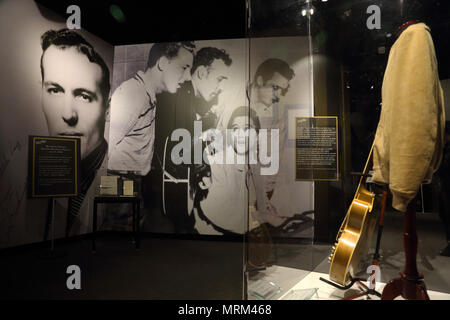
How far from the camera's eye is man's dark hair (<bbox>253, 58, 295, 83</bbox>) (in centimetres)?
219

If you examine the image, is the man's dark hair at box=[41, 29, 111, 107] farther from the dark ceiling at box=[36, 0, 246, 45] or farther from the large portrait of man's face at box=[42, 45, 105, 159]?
the dark ceiling at box=[36, 0, 246, 45]

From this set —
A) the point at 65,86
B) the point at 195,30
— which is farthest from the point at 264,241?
the point at 65,86

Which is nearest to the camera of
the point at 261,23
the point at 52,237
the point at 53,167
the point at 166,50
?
the point at 261,23

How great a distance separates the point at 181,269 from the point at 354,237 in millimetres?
2122

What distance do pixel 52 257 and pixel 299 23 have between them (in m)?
4.03

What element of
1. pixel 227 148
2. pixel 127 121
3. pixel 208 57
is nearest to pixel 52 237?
pixel 127 121

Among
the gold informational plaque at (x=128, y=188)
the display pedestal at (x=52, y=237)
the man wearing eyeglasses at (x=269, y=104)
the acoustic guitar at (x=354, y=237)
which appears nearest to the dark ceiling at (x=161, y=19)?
the man wearing eyeglasses at (x=269, y=104)

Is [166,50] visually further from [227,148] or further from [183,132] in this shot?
[227,148]

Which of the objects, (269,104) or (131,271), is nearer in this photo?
(269,104)

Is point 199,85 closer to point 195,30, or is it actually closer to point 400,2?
point 195,30

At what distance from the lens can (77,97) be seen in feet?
15.3

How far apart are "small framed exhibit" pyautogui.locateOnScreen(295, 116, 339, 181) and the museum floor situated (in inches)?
25.3

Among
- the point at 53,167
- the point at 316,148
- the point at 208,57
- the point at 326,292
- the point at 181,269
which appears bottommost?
the point at 181,269

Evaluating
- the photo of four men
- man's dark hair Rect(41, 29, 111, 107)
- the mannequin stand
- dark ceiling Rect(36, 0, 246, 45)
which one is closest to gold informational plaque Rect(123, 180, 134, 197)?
the photo of four men
